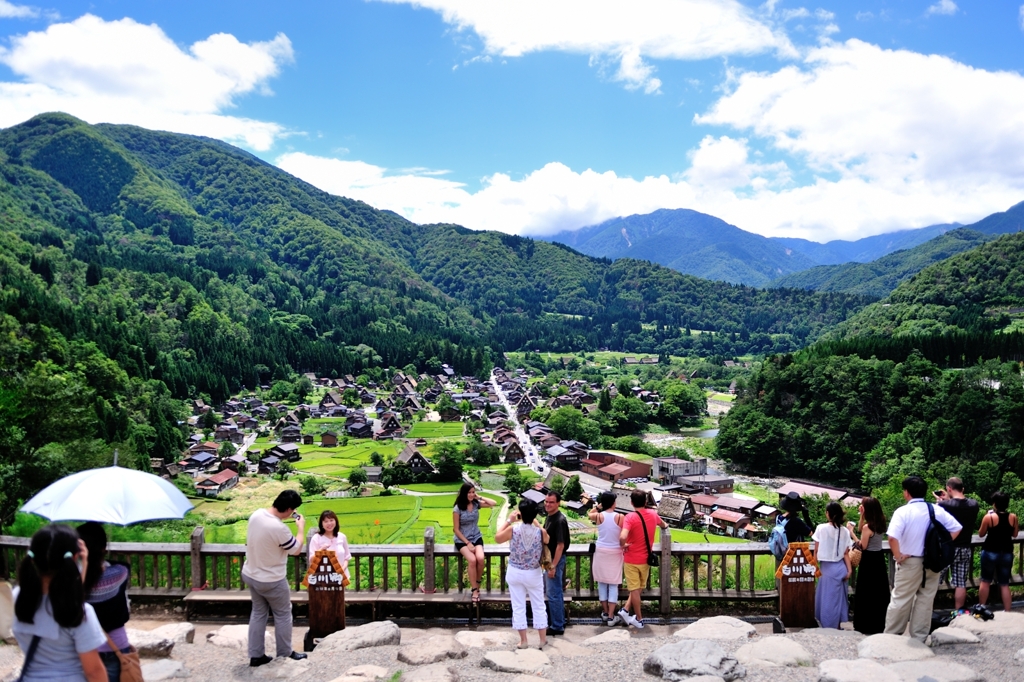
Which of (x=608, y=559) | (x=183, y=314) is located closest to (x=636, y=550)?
(x=608, y=559)

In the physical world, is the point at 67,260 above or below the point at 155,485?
above

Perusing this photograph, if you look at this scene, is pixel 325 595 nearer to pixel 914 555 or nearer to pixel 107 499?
pixel 107 499

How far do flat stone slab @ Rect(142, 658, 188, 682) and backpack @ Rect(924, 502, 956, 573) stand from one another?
6.75 meters

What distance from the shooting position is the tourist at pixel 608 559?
23.0 feet

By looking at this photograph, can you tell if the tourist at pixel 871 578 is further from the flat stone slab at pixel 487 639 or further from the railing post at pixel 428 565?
the railing post at pixel 428 565

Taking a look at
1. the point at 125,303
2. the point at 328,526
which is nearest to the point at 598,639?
the point at 328,526

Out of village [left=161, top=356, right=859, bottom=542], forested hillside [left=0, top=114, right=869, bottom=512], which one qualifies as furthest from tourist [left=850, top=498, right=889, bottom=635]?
forested hillside [left=0, top=114, right=869, bottom=512]

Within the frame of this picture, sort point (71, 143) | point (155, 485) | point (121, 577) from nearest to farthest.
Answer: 1. point (121, 577)
2. point (155, 485)
3. point (71, 143)

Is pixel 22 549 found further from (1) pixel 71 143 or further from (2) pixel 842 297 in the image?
(1) pixel 71 143

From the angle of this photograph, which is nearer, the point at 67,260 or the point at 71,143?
the point at 67,260

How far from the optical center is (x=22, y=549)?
25.3 feet

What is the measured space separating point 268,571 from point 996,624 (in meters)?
7.06

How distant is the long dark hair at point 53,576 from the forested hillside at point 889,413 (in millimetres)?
40732

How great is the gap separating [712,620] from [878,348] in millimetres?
63819
